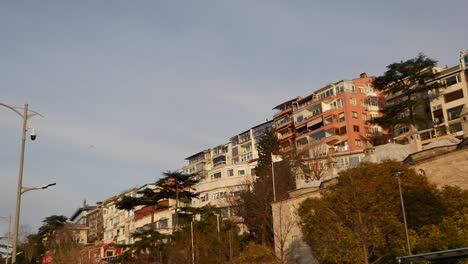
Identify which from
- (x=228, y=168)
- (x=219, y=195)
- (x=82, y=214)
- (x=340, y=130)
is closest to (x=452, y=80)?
(x=340, y=130)

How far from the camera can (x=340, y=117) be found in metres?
74.0

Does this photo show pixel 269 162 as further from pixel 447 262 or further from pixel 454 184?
pixel 447 262

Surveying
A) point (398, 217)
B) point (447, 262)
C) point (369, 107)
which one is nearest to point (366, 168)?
point (398, 217)

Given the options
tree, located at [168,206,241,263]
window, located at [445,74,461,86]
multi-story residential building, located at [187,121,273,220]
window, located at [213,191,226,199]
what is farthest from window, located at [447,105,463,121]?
tree, located at [168,206,241,263]

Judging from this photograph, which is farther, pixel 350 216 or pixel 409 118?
pixel 409 118

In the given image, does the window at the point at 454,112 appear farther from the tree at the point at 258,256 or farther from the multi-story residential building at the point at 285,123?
the tree at the point at 258,256

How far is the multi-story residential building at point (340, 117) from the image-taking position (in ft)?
237

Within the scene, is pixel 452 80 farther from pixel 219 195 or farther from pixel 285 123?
pixel 219 195

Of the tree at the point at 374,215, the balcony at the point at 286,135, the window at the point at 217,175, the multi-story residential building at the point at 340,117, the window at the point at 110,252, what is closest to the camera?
the tree at the point at 374,215

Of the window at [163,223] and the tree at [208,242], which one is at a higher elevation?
the window at [163,223]

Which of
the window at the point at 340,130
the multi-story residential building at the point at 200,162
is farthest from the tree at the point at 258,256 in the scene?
the multi-story residential building at the point at 200,162

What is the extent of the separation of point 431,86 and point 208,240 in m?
34.5

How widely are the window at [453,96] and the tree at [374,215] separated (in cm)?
3479

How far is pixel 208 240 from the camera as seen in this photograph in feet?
157
